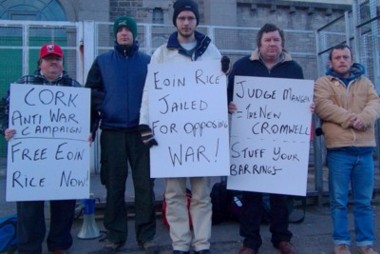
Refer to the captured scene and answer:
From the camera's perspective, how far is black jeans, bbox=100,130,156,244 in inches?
161

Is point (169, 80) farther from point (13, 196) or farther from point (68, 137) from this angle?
point (13, 196)

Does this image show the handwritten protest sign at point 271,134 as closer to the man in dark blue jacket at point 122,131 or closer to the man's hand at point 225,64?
the man's hand at point 225,64

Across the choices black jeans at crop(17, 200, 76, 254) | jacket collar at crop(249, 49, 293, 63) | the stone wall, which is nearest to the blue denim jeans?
jacket collar at crop(249, 49, 293, 63)

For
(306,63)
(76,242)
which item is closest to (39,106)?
(76,242)

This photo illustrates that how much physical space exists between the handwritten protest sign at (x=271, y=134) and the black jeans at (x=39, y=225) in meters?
1.48

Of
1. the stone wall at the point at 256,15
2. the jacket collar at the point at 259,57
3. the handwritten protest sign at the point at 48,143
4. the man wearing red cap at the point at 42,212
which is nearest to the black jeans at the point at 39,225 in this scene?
the man wearing red cap at the point at 42,212

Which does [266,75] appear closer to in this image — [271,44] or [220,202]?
[271,44]

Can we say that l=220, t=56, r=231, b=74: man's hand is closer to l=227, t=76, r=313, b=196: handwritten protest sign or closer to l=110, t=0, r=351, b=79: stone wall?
l=227, t=76, r=313, b=196: handwritten protest sign

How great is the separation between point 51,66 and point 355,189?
114 inches

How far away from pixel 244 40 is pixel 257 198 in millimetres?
5811

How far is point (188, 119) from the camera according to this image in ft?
12.3

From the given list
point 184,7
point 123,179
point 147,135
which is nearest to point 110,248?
point 123,179

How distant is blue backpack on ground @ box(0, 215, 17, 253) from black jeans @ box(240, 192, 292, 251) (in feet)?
6.77

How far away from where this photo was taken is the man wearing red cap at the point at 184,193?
3.74 meters
